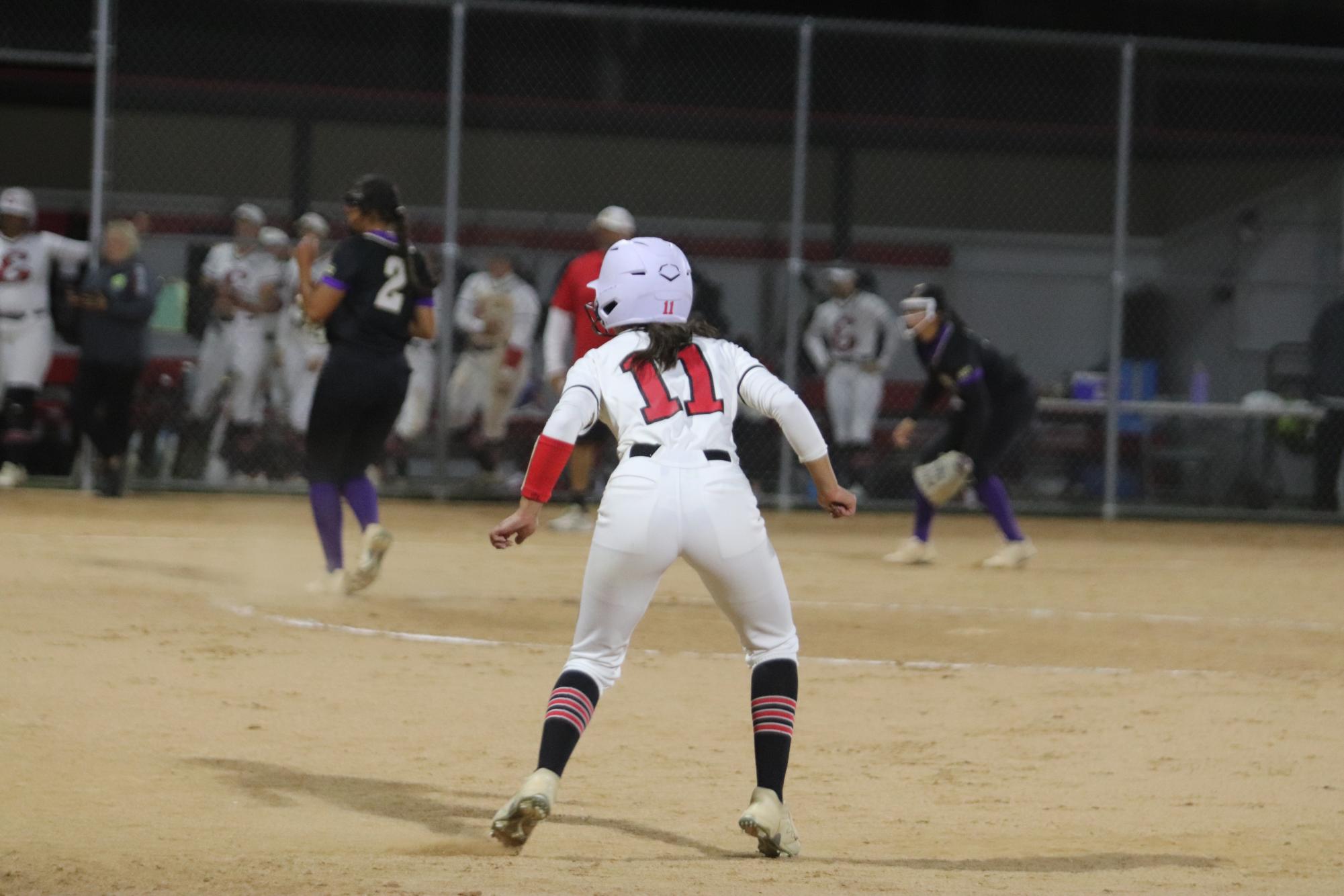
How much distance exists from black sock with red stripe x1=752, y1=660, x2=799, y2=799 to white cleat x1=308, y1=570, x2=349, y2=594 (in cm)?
449

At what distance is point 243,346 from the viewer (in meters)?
14.2

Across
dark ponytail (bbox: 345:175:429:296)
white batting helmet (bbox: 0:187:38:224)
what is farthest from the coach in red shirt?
white batting helmet (bbox: 0:187:38:224)

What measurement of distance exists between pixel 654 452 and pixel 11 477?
1067 cm

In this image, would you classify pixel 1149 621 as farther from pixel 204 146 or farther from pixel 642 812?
pixel 204 146

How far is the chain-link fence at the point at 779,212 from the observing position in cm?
1453

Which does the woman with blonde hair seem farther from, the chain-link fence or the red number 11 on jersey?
the red number 11 on jersey

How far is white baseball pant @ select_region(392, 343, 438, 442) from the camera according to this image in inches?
572

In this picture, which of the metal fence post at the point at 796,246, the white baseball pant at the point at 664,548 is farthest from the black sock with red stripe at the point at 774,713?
the metal fence post at the point at 796,246

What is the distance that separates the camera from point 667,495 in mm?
4398

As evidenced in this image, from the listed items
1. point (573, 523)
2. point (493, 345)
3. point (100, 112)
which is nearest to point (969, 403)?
point (573, 523)

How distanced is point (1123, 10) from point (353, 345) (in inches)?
665

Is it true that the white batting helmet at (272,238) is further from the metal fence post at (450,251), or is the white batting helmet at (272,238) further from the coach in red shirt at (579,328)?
the coach in red shirt at (579,328)

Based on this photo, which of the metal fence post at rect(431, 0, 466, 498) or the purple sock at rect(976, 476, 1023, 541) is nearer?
the purple sock at rect(976, 476, 1023, 541)

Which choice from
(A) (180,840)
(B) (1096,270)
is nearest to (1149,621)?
(A) (180,840)
